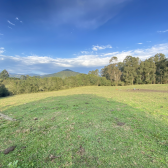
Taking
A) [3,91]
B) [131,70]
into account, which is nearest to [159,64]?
[131,70]

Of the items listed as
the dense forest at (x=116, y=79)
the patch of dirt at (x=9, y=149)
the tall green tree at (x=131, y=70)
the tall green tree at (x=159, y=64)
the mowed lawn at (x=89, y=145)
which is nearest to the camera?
the mowed lawn at (x=89, y=145)

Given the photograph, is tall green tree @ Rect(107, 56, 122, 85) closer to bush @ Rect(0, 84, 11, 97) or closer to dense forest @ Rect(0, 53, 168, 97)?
dense forest @ Rect(0, 53, 168, 97)

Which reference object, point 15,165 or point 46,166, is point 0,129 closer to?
point 15,165

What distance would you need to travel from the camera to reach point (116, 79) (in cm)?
4994

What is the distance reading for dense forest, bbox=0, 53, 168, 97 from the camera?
→ 127 ft

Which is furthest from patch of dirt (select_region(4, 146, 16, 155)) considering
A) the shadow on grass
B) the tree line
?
the tree line

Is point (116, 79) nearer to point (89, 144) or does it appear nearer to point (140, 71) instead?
point (140, 71)

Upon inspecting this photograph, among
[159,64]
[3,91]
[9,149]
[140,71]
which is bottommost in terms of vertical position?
[3,91]

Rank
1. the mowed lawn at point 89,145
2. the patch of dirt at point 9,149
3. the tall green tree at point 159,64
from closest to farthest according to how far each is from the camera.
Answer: the mowed lawn at point 89,145, the patch of dirt at point 9,149, the tall green tree at point 159,64

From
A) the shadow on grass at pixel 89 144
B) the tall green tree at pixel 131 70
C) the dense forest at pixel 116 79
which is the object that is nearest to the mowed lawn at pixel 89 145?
the shadow on grass at pixel 89 144

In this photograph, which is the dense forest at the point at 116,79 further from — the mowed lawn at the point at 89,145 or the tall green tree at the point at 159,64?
the mowed lawn at the point at 89,145

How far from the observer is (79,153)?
107 inches

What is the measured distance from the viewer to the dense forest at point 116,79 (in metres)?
38.8

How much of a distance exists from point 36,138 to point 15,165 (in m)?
1.18
